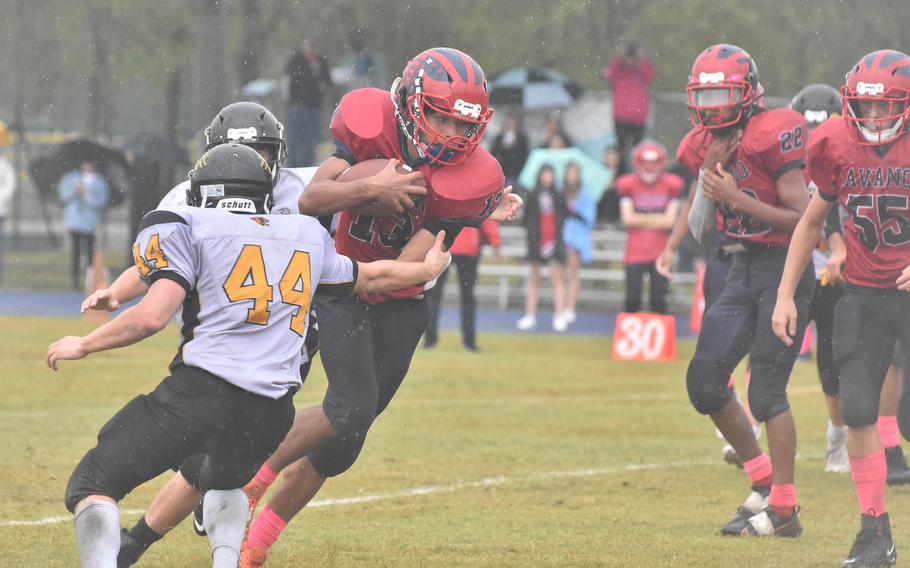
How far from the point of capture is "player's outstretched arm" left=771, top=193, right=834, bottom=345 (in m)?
5.69

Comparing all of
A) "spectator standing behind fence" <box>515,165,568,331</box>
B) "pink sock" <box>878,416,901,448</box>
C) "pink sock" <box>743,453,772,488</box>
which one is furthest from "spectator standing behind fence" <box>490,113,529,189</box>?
"pink sock" <box>743,453,772,488</box>

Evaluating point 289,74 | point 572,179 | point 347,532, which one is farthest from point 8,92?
point 347,532

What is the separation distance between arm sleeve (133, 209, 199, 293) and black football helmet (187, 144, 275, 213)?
0.21 meters

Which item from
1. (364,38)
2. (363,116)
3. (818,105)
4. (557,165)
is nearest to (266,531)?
(363,116)

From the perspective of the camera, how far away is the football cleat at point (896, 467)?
24.5 ft

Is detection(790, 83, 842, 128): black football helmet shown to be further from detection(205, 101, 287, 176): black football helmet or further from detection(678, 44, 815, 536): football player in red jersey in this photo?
detection(205, 101, 287, 176): black football helmet

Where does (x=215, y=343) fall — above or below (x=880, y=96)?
below

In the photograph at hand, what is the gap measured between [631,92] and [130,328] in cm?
1521

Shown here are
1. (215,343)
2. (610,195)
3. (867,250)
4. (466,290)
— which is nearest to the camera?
(215,343)

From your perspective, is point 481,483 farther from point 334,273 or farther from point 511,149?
point 511,149

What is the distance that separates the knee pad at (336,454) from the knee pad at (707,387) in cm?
171

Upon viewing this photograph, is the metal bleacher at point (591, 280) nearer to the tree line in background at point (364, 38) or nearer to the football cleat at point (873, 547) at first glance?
the tree line in background at point (364, 38)

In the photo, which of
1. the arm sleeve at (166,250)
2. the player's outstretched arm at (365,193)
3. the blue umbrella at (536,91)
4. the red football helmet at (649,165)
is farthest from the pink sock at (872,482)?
the blue umbrella at (536,91)

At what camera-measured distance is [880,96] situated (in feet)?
17.9
